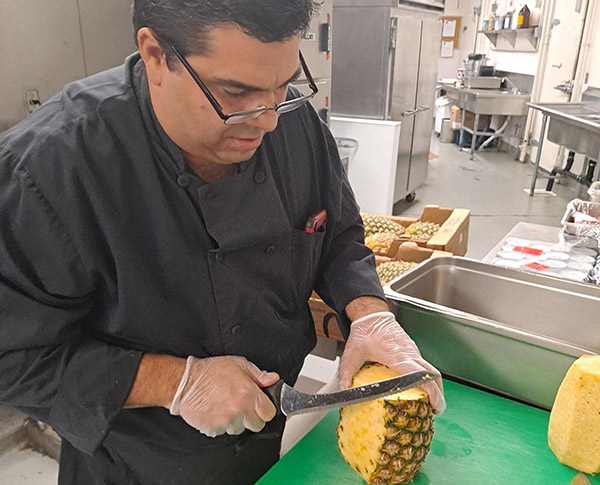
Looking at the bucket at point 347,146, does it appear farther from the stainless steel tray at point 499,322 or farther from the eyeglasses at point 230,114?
the eyeglasses at point 230,114

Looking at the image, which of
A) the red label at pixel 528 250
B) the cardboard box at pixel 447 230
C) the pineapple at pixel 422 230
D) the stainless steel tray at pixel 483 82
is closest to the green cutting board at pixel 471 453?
the cardboard box at pixel 447 230

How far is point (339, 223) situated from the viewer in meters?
1.29

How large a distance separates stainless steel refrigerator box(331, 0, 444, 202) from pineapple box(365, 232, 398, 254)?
2.71 metres

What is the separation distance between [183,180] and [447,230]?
4.61ft

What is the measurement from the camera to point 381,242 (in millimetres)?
2154

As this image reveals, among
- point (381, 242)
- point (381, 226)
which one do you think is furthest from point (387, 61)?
point (381, 242)

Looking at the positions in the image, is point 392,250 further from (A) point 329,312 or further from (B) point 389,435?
(B) point 389,435

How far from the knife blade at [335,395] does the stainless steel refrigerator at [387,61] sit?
4000 mm

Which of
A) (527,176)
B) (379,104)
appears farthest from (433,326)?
(527,176)

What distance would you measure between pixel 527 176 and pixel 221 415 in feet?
22.4

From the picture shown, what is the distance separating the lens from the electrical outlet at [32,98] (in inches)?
73.4

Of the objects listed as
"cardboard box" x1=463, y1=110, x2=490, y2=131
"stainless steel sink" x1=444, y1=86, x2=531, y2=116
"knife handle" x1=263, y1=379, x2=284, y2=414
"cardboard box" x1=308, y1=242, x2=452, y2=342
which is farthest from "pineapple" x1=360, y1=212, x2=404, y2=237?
"cardboard box" x1=463, y1=110, x2=490, y2=131

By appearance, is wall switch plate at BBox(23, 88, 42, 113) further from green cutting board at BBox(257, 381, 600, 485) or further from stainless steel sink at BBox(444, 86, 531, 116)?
stainless steel sink at BBox(444, 86, 531, 116)

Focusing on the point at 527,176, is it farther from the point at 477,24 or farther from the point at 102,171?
the point at 102,171
